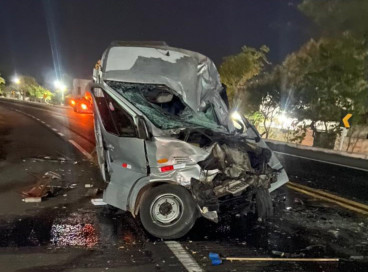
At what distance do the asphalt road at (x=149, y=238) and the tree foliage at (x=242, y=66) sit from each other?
26933mm

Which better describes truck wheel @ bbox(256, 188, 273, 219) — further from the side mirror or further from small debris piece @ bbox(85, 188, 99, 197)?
small debris piece @ bbox(85, 188, 99, 197)

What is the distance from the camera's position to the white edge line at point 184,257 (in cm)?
397

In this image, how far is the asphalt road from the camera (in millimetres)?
4074

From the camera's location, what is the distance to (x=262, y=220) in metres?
5.50

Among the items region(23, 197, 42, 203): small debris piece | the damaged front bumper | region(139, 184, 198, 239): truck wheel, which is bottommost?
region(23, 197, 42, 203): small debris piece

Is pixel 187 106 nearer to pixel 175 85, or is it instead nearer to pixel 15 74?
pixel 175 85

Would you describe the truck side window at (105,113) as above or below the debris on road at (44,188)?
above

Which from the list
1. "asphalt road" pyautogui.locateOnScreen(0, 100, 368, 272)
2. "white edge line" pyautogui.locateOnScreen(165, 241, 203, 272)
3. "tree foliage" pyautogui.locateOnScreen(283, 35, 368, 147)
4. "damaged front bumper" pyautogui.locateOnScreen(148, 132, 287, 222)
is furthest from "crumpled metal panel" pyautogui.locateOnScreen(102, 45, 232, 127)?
"tree foliage" pyautogui.locateOnScreen(283, 35, 368, 147)

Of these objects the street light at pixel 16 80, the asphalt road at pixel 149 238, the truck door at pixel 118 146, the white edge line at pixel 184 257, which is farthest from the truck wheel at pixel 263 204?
the street light at pixel 16 80

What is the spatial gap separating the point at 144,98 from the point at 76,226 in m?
1.92

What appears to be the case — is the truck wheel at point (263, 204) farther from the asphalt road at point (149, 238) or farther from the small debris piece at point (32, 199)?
the small debris piece at point (32, 199)

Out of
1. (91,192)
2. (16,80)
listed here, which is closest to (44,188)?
(91,192)

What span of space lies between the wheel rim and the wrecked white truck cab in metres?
0.01

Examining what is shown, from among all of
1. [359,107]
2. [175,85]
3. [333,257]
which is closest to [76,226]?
[175,85]
